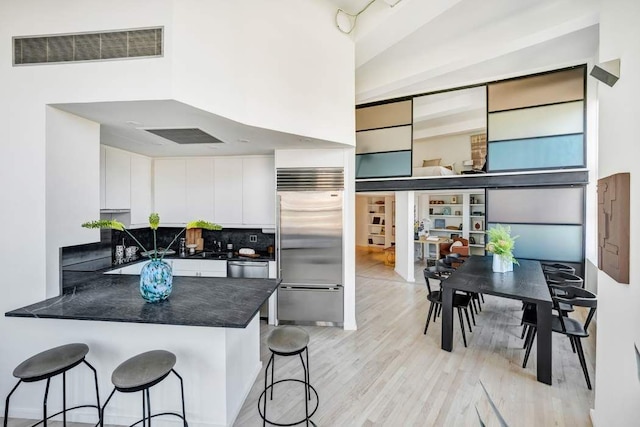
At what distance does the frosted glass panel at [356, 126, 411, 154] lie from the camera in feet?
18.0

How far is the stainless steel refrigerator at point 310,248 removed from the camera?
384 cm

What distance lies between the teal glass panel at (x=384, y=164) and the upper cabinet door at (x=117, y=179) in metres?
4.05

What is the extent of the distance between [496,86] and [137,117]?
5.38 metres

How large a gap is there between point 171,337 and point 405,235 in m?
5.54

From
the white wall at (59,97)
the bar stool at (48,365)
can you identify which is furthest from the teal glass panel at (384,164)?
the bar stool at (48,365)

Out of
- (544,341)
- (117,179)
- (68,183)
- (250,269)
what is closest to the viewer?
(68,183)

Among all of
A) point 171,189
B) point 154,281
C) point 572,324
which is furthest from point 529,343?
point 171,189

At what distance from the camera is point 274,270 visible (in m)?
3.99

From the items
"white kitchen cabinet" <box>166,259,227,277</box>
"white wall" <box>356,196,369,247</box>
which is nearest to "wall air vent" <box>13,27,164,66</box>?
"white kitchen cabinet" <box>166,259,227,277</box>

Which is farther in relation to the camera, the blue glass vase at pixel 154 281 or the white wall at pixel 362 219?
the white wall at pixel 362 219

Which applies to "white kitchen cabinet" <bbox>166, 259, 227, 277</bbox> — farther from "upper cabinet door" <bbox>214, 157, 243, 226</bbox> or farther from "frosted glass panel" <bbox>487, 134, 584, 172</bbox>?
"frosted glass panel" <bbox>487, 134, 584, 172</bbox>

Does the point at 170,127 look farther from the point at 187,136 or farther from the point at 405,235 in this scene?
the point at 405,235

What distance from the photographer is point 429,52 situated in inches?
177

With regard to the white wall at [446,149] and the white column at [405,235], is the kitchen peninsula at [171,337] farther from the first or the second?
the white wall at [446,149]
